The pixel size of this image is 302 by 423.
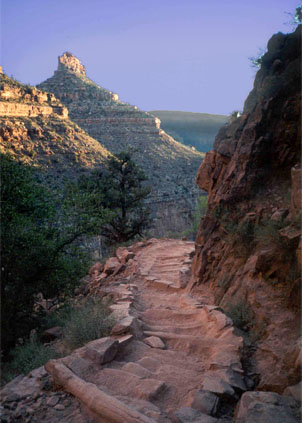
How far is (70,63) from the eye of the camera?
246ft

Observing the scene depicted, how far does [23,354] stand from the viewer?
5273 millimetres

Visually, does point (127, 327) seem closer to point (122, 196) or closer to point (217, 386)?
point (217, 386)

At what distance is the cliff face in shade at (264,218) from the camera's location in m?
4.38

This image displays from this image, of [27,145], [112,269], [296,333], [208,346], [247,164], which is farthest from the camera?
[27,145]

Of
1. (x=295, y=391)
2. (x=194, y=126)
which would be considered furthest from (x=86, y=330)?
(x=194, y=126)

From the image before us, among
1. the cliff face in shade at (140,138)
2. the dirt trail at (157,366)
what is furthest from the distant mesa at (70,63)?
the dirt trail at (157,366)

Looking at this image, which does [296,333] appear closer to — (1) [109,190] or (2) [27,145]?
(1) [109,190]

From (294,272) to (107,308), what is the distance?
10.9ft

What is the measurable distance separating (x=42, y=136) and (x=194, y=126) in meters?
63.8

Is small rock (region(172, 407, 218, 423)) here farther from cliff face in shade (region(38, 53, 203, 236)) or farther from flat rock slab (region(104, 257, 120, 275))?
cliff face in shade (region(38, 53, 203, 236))

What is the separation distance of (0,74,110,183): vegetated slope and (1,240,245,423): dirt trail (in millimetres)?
25511

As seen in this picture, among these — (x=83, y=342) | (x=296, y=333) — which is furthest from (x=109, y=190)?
(x=296, y=333)

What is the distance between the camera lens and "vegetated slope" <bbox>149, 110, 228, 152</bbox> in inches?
3474

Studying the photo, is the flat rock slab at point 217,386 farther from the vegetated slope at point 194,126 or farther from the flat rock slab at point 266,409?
the vegetated slope at point 194,126
